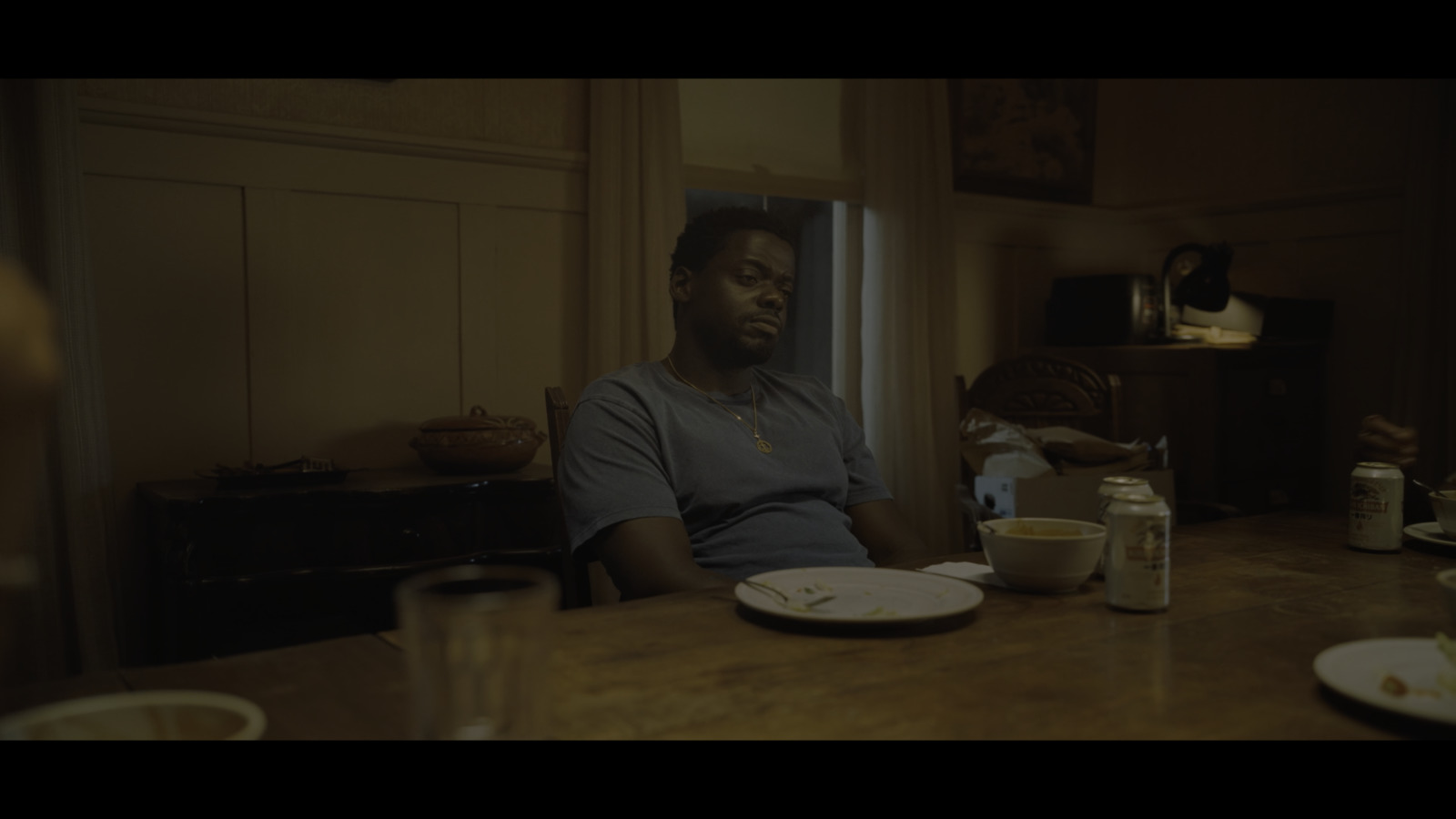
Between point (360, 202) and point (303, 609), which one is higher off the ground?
point (360, 202)

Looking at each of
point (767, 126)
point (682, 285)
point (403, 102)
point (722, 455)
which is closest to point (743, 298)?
point (682, 285)

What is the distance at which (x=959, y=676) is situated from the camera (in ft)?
2.97

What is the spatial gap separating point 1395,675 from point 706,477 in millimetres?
1088

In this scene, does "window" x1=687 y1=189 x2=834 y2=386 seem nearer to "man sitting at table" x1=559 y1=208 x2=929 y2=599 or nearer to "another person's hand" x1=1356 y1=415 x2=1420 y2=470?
"man sitting at table" x1=559 y1=208 x2=929 y2=599

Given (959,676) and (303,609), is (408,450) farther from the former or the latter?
(959,676)

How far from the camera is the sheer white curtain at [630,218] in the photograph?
3.29 metres

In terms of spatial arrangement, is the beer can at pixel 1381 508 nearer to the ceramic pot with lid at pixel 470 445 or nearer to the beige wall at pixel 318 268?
the ceramic pot with lid at pixel 470 445

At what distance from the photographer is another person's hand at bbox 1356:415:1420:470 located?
171cm

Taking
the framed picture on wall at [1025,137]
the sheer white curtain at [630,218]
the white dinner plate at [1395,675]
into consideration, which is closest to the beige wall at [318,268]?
the sheer white curtain at [630,218]

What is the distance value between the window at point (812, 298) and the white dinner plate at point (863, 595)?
9.36ft
